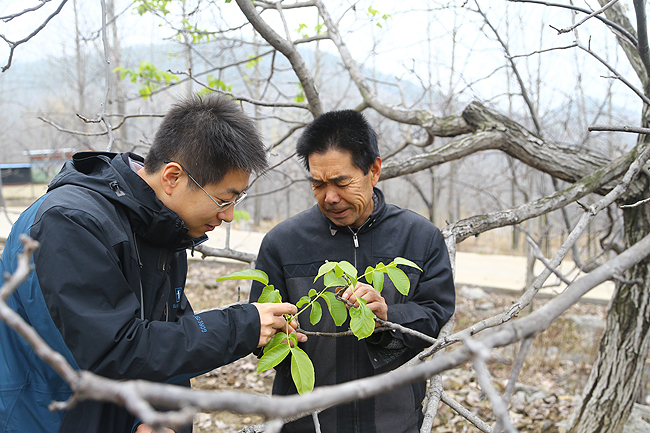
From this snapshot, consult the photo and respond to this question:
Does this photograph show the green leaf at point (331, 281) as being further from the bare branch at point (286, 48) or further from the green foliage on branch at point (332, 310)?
the bare branch at point (286, 48)

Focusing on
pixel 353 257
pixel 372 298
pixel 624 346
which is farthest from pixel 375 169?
pixel 624 346

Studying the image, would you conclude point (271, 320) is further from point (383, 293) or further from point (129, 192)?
point (383, 293)

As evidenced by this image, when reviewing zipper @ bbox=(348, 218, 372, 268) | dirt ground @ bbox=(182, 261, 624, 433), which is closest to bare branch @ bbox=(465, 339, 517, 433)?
zipper @ bbox=(348, 218, 372, 268)

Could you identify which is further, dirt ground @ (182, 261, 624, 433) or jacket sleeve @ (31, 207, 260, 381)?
dirt ground @ (182, 261, 624, 433)

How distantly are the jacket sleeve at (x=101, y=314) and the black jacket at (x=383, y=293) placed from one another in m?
0.73

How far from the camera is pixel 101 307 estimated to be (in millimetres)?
1346

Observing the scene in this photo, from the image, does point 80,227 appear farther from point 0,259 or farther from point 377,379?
point 377,379

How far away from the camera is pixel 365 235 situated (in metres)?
2.36

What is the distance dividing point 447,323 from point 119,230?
1555 millimetres

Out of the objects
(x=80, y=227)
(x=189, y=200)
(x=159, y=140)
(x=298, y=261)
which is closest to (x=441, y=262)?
(x=298, y=261)

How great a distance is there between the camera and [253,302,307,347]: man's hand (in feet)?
5.26

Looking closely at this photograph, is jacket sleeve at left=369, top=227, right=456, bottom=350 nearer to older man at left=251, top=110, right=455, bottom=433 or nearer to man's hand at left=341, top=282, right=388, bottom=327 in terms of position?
older man at left=251, top=110, right=455, bottom=433

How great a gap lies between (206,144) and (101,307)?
2.30ft

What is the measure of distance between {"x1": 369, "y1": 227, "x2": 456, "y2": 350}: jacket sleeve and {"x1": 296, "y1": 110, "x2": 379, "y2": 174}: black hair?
21.9 inches
